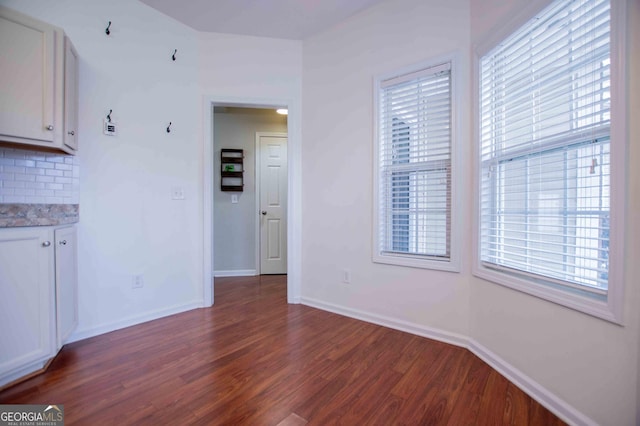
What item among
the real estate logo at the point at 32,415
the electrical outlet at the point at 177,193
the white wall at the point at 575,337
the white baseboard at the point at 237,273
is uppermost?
the electrical outlet at the point at 177,193

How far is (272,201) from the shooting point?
4148mm

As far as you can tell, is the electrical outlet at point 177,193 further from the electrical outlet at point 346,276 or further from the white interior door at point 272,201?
the electrical outlet at point 346,276

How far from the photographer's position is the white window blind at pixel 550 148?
3.90 ft

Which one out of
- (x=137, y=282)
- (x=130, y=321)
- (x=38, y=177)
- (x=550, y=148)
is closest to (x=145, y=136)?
(x=38, y=177)

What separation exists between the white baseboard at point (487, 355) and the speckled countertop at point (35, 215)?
2.04 m

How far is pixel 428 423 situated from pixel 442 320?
2.97 feet

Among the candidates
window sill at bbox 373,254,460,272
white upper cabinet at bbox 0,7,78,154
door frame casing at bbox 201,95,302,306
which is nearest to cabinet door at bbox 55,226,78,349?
white upper cabinet at bbox 0,7,78,154

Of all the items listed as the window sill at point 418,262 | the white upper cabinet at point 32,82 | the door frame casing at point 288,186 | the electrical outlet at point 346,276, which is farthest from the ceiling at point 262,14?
the electrical outlet at point 346,276

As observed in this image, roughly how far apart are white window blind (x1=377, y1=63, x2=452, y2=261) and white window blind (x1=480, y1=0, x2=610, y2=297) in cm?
28

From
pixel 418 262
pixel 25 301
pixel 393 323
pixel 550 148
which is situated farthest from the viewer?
pixel 393 323

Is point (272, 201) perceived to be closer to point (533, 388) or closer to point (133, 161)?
point (133, 161)

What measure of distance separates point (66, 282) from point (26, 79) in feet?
4.06

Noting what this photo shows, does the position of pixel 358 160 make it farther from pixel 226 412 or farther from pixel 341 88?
pixel 226 412

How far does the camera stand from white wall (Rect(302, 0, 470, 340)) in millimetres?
2021
